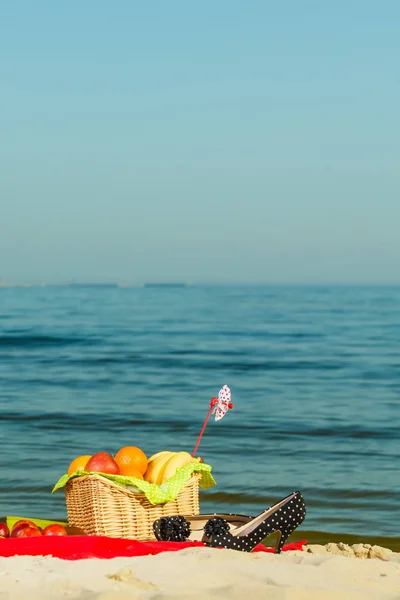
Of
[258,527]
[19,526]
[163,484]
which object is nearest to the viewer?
[258,527]

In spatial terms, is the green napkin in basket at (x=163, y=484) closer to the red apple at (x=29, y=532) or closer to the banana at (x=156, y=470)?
the banana at (x=156, y=470)

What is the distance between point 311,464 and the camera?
12031mm

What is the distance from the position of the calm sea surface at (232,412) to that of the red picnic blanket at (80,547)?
2.83 m

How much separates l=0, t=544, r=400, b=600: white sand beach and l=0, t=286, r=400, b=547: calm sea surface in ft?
9.46

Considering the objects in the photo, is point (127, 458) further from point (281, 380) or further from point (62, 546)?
point (281, 380)

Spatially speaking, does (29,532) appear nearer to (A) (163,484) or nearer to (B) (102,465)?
(B) (102,465)

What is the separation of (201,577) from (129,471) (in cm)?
192

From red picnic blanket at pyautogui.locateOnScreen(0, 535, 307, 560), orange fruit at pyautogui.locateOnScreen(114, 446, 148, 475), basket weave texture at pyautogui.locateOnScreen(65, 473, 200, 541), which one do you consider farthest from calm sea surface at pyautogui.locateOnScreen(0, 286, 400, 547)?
red picnic blanket at pyautogui.locateOnScreen(0, 535, 307, 560)

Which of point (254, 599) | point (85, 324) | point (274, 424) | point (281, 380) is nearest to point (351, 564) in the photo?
point (254, 599)

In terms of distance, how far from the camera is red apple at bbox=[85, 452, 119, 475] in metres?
6.89

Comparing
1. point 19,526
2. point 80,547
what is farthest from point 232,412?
point 80,547

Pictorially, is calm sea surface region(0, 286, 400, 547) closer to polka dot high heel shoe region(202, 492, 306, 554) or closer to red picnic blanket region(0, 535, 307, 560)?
polka dot high heel shoe region(202, 492, 306, 554)

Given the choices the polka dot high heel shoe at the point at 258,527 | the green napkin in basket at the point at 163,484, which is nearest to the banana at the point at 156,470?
the green napkin in basket at the point at 163,484

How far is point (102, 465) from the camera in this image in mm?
6898
